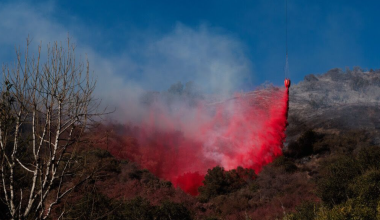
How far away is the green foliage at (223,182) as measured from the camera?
46.9m

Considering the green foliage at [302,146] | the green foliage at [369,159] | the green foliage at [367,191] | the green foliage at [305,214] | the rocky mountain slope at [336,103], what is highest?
the rocky mountain slope at [336,103]

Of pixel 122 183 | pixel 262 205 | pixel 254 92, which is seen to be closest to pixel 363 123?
pixel 254 92

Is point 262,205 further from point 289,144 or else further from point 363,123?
point 363,123

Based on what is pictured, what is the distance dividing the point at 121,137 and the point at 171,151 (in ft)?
43.8

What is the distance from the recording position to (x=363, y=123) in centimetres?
6544

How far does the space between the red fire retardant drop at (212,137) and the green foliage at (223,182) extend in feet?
19.9

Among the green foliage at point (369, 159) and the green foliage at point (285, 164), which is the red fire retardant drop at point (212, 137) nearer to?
the green foliage at point (285, 164)

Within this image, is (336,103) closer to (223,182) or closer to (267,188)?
(267,188)

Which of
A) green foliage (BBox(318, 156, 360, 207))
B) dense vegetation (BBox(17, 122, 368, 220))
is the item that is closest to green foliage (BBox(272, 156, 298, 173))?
dense vegetation (BBox(17, 122, 368, 220))

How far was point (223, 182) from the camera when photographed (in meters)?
49.0

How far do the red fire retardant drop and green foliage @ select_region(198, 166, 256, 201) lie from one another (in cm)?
607

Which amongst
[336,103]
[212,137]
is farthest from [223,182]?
[336,103]

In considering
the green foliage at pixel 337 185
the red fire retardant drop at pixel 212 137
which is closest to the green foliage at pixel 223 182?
the red fire retardant drop at pixel 212 137

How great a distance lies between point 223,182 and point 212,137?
21.5m
